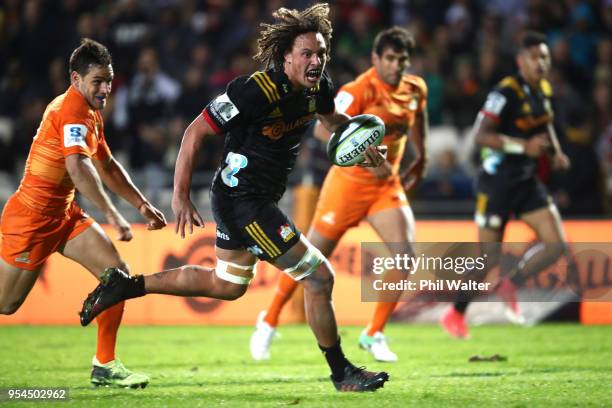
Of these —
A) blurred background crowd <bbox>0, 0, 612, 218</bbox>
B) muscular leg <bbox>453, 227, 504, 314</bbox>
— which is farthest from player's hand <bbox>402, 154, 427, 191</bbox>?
blurred background crowd <bbox>0, 0, 612, 218</bbox>

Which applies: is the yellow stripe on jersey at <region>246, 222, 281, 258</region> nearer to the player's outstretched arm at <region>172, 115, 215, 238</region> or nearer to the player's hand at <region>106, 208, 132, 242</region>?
the player's outstretched arm at <region>172, 115, 215, 238</region>

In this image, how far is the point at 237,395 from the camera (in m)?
6.95

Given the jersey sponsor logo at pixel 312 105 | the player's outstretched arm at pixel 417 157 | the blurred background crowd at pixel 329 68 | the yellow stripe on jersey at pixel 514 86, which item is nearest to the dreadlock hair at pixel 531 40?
the yellow stripe on jersey at pixel 514 86

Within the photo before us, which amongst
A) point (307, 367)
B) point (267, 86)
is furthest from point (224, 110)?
point (307, 367)

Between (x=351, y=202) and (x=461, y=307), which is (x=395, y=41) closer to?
(x=351, y=202)

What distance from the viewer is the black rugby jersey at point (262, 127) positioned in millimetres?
6711

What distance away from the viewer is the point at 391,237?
9.12m


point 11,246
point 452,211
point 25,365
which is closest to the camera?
point 11,246

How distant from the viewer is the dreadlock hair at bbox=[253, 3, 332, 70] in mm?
6930

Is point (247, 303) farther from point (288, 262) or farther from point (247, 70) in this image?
point (288, 262)

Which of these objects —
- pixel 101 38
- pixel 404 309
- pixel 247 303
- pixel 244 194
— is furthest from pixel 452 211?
pixel 244 194

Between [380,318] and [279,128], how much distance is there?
9.13 ft

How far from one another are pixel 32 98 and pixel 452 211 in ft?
21.7

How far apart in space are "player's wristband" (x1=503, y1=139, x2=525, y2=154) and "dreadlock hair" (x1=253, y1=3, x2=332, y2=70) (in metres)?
3.83
